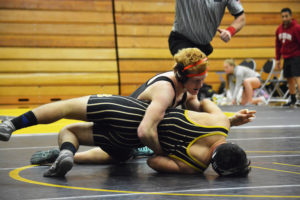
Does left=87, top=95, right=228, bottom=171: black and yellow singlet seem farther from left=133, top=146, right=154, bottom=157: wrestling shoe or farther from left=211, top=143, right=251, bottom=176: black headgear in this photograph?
left=133, top=146, right=154, bottom=157: wrestling shoe

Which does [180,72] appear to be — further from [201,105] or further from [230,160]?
[230,160]

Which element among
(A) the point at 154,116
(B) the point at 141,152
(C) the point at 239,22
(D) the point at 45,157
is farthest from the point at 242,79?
(A) the point at 154,116

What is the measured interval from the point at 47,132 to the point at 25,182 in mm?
2515

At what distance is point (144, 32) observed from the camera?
1022 cm

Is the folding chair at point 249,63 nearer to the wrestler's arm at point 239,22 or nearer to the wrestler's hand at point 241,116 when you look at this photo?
the wrestler's arm at point 239,22

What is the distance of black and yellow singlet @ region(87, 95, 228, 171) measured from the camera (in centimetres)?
227

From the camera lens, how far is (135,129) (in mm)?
2328

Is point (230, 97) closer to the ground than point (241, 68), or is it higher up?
closer to the ground

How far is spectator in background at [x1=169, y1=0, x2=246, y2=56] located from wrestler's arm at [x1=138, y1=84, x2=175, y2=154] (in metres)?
1.28

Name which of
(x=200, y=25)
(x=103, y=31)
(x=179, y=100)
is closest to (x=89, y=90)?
(x=103, y=31)

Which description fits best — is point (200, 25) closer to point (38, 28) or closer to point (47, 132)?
point (47, 132)

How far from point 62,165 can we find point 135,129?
41 cm

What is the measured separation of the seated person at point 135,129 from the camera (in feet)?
7.41

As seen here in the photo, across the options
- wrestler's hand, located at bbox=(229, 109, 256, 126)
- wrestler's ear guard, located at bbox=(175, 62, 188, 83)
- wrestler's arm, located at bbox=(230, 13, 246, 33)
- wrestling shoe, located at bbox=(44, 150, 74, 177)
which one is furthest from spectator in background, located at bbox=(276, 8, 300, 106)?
wrestling shoe, located at bbox=(44, 150, 74, 177)
